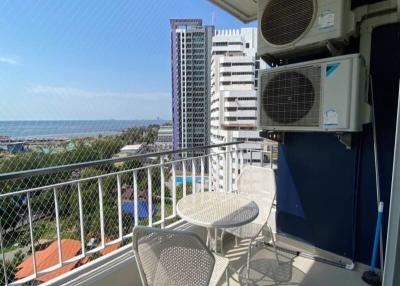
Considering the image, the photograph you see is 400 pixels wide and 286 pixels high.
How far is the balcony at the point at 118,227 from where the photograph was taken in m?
1.74

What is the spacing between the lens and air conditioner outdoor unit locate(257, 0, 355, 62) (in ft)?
5.64

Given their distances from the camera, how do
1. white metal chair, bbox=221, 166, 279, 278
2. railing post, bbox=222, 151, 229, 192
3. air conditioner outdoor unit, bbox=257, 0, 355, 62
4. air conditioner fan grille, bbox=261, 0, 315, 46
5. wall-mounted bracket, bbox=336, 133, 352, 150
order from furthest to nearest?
railing post, bbox=222, 151, 229, 192
white metal chair, bbox=221, 166, 279, 278
wall-mounted bracket, bbox=336, 133, 352, 150
air conditioner fan grille, bbox=261, 0, 315, 46
air conditioner outdoor unit, bbox=257, 0, 355, 62

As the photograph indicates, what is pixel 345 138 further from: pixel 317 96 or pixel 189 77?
pixel 189 77

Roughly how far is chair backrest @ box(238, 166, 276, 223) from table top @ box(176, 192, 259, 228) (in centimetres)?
30

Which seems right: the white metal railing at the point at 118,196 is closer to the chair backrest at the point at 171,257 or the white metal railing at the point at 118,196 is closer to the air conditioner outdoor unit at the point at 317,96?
the chair backrest at the point at 171,257

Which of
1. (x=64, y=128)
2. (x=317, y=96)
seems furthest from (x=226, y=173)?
(x=64, y=128)

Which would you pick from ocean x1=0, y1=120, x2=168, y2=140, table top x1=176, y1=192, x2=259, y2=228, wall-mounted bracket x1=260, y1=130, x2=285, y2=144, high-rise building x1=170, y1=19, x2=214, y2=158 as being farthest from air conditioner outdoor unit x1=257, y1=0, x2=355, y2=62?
high-rise building x1=170, y1=19, x2=214, y2=158

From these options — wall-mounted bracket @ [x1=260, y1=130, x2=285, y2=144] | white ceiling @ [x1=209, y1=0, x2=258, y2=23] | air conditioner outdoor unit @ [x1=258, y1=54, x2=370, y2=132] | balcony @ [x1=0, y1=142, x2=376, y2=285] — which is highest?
white ceiling @ [x1=209, y1=0, x2=258, y2=23]

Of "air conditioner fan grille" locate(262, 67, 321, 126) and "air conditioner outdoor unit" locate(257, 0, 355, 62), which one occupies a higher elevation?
"air conditioner outdoor unit" locate(257, 0, 355, 62)

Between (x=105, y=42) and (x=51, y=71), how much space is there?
54.5 inches

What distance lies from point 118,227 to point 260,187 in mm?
1355

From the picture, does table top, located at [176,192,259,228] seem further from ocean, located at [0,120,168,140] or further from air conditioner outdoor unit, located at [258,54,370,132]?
ocean, located at [0,120,168,140]

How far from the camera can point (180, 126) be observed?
5.82 meters

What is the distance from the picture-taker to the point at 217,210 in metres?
1.74
